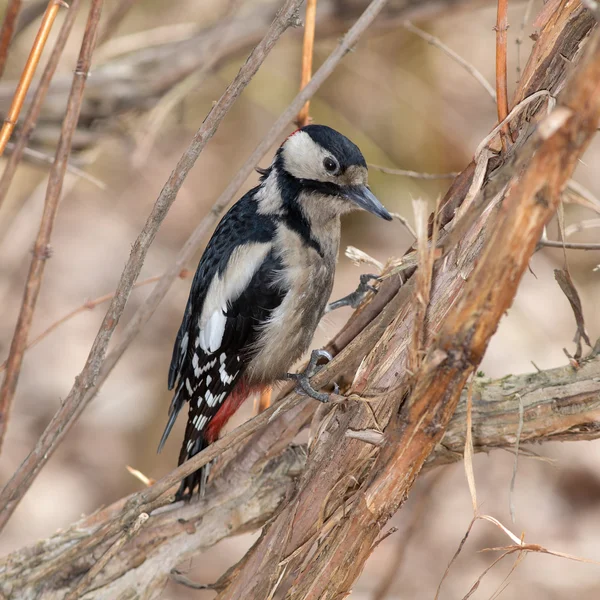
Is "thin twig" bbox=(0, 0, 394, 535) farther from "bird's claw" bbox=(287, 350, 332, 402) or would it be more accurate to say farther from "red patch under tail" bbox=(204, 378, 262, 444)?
"red patch under tail" bbox=(204, 378, 262, 444)

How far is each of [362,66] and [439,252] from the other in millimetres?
3565

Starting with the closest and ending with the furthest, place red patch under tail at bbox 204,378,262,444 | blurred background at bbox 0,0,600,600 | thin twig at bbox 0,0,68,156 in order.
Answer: thin twig at bbox 0,0,68,156
red patch under tail at bbox 204,378,262,444
blurred background at bbox 0,0,600,600

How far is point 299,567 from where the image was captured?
1.68 meters

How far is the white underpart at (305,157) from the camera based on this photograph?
2283 mm

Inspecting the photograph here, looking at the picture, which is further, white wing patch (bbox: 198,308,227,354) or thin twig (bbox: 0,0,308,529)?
white wing patch (bbox: 198,308,227,354)

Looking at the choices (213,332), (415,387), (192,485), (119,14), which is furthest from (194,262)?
(415,387)

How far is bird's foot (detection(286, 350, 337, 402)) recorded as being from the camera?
1877 millimetres

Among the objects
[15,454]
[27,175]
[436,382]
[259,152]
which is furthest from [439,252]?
[27,175]

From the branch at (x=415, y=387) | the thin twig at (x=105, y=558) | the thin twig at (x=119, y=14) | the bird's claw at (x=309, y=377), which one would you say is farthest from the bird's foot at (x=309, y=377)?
the thin twig at (x=119, y=14)

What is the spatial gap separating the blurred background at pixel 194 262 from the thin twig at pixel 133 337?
5.37 feet

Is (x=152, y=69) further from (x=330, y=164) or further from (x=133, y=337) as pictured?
(x=133, y=337)

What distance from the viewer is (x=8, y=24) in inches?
75.8

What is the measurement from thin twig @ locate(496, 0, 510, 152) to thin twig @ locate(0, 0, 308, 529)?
1.32ft

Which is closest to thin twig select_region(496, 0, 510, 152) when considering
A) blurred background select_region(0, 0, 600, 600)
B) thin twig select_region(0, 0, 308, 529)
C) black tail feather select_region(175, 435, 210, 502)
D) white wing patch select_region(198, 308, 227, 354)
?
thin twig select_region(0, 0, 308, 529)
